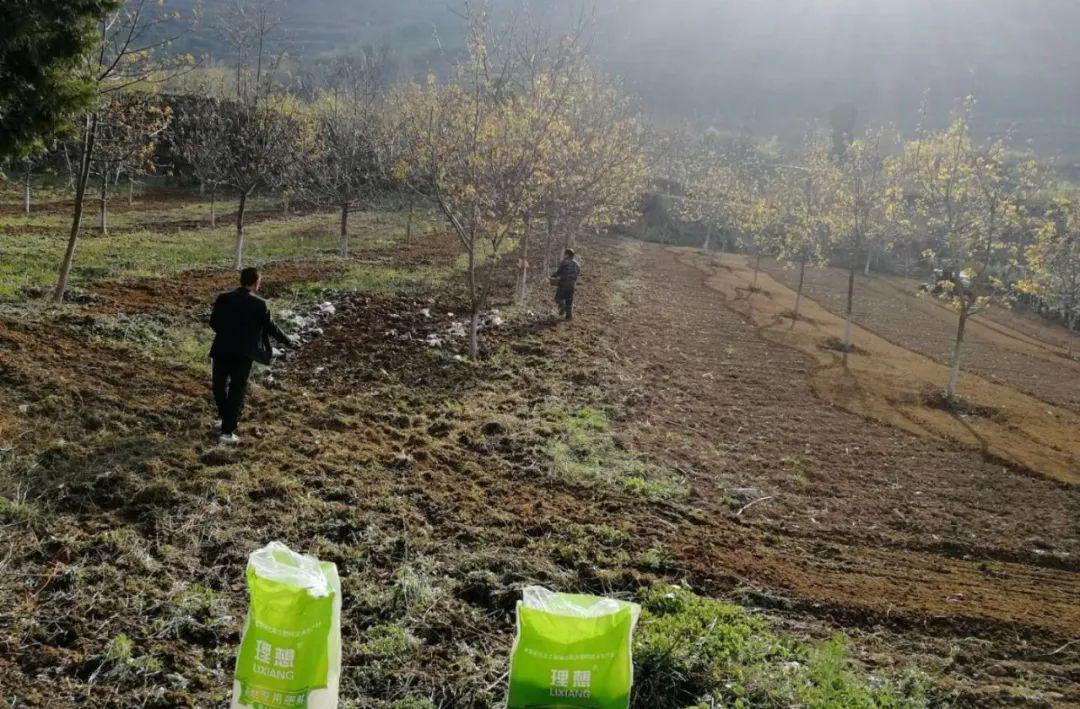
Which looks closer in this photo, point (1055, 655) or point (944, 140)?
point (1055, 655)

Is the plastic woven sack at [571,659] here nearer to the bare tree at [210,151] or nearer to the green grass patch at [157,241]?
the green grass patch at [157,241]

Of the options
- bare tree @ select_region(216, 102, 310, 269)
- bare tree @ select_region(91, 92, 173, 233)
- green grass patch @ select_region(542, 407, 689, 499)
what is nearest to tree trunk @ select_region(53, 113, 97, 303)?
bare tree @ select_region(216, 102, 310, 269)

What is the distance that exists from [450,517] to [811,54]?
161 m

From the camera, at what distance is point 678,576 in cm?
580

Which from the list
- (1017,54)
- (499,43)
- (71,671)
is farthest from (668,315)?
(1017,54)

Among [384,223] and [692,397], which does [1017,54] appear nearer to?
[384,223]

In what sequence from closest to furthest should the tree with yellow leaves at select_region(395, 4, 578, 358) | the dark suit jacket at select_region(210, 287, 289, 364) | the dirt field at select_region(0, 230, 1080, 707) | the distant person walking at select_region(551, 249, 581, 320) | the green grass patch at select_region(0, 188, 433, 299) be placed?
the dirt field at select_region(0, 230, 1080, 707) < the dark suit jacket at select_region(210, 287, 289, 364) < the tree with yellow leaves at select_region(395, 4, 578, 358) < the green grass patch at select_region(0, 188, 433, 299) < the distant person walking at select_region(551, 249, 581, 320)

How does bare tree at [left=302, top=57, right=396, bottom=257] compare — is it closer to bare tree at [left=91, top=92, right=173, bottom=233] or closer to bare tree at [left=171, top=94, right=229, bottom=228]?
bare tree at [left=171, top=94, right=229, bottom=228]

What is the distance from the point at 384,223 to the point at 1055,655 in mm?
33086

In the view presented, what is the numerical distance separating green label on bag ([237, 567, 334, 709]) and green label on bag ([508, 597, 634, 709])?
0.82 metres

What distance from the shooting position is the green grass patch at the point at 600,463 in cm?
779

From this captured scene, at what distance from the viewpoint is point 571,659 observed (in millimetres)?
2863

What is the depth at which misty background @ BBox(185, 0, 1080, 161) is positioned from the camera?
116188 millimetres

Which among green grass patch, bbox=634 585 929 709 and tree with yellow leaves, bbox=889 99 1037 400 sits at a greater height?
tree with yellow leaves, bbox=889 99 1037 400
